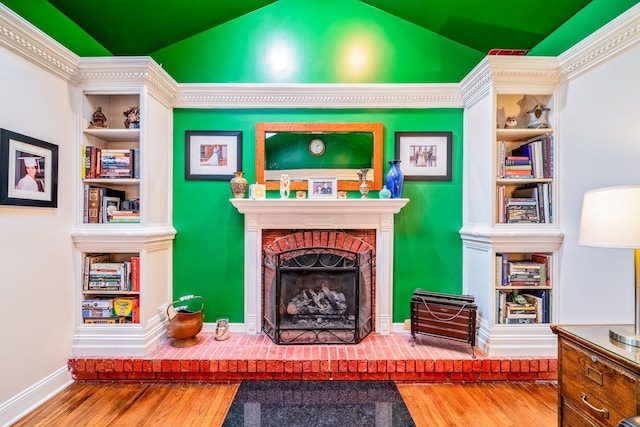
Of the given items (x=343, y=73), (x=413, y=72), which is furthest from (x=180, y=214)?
(x=413, y=72)

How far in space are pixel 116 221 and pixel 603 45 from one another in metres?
3.69

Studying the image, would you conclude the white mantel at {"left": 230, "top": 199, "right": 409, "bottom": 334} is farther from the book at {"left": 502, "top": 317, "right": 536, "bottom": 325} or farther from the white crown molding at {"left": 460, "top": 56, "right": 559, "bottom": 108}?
the white crown molding at {"left": 460, "top": 56, "right": 559, "bottom": 108}

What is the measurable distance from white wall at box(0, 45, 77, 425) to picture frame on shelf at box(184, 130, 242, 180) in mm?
876

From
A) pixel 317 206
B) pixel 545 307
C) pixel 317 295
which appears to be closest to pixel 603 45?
pixel 545 307

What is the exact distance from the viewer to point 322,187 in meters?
3.01

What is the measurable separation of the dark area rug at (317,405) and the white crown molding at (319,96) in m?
2.37

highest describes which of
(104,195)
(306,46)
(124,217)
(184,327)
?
(306,46)

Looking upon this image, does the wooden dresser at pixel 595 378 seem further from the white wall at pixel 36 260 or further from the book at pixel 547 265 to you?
the white wall at pixel 36 260

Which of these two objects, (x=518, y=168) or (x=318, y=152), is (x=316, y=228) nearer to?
(x=318, y=152)

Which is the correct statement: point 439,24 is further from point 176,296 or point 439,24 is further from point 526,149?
point 176,296

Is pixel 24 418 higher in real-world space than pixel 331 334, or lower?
lower

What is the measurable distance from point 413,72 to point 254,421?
311 cm

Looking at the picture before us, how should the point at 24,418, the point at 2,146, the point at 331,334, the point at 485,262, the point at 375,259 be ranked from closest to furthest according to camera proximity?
1. the point at 2,146
2. the point at 24,418
3. the point at 485,262
4. the point at 331,334
5. the point at 375,259

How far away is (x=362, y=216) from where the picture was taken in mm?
2979
